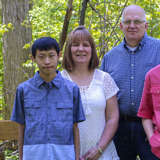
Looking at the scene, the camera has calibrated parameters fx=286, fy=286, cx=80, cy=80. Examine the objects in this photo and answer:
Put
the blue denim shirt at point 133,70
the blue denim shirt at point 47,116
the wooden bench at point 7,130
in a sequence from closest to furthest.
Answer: the blue denim shirt at point 47,116 → the blue denim shirt at point 133,70 → the wooden bench at point 7,130

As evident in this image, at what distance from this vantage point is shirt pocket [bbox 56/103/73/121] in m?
2.09

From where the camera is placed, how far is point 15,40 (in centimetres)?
622

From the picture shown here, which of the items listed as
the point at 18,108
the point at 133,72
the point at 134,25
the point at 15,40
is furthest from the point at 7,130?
the point at 15,40

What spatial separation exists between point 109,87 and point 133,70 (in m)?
0.31

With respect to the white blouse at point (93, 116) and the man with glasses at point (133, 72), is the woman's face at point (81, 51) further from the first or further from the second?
the man with glasses at point (133, 72)

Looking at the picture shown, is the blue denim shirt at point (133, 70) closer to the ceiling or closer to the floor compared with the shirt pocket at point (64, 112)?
closer to the ceiling

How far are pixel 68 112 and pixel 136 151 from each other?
99cm

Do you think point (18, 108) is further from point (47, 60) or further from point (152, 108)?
point (152, 108)

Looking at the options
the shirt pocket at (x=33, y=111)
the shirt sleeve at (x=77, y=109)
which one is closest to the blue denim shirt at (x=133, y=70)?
the shirt sleeve at (x=77, y=109)

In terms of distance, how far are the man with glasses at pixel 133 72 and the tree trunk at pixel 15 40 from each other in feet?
12.3

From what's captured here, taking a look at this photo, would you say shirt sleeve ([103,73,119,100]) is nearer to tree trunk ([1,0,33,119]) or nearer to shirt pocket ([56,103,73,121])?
shirt pocket ([56,103,73,121])

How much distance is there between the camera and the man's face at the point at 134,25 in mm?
2611

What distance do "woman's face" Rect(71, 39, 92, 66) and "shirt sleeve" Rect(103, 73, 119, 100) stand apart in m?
0.24

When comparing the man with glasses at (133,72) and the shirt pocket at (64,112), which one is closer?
the shirt pocket at (64,112)
